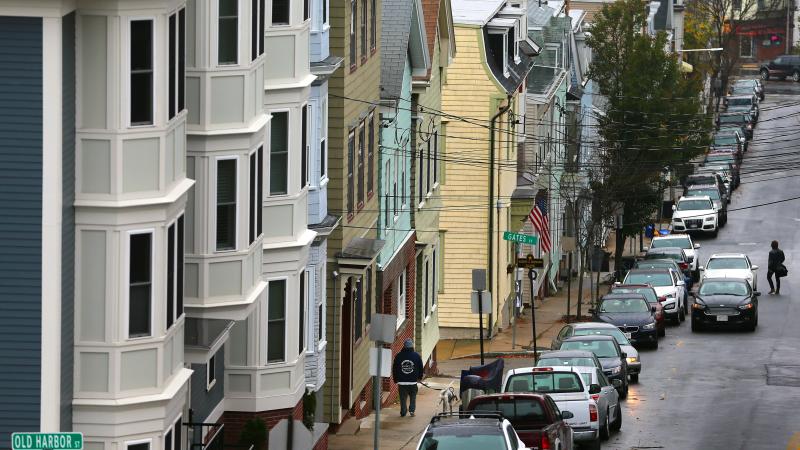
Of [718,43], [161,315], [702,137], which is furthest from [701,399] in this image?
[718,43]

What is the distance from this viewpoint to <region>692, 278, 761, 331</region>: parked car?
53719 millimetres

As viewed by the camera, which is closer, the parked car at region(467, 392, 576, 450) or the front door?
the parked car at region(467, 392, 576, 450)

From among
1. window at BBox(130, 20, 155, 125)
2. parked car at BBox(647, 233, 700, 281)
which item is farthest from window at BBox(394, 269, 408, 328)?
parked car at BBox(647, 233, 700, 281)

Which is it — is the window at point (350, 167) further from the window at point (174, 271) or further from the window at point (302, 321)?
the window at point (174, 271)

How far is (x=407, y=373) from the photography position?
126 ft

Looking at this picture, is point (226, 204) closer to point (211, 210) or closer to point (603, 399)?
point (211, 210)

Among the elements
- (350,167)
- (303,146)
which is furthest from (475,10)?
(303,146)

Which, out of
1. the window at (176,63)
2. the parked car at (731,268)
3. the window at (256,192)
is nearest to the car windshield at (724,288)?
the parked car at (731,268)

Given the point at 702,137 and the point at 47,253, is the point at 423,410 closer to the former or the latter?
the point at 47,253

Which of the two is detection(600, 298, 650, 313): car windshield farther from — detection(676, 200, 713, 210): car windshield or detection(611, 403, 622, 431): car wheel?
detection(676, 200, 713, 210): car windshield

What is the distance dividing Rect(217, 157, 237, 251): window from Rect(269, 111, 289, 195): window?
3.27 m

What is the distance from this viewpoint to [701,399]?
4128cm

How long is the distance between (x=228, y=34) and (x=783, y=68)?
11352cm

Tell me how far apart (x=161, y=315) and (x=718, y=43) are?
104473 mm
